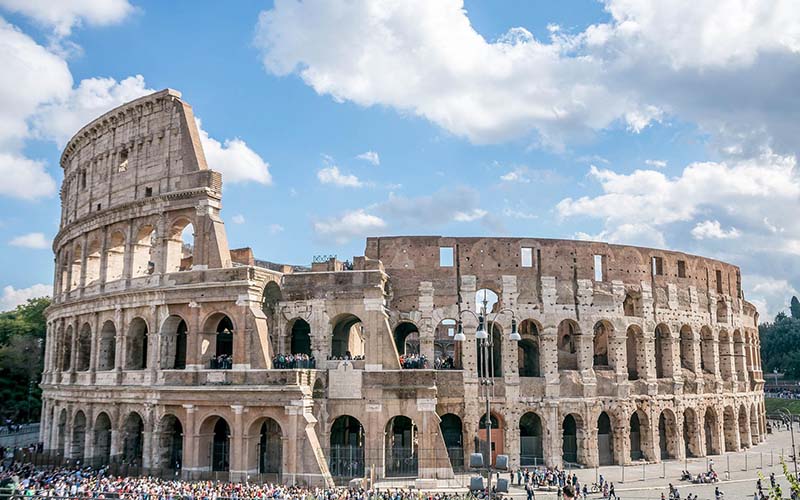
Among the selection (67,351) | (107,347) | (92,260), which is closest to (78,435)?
(107,347)

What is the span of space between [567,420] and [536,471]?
592cm

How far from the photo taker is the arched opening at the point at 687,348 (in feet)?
128

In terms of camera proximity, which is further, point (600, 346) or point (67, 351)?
point (600, 346)

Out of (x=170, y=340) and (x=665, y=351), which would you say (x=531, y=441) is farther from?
(x=170, y=340)

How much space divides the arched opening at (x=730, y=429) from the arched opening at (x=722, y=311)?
5414mm

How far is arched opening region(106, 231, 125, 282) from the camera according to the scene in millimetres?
35656

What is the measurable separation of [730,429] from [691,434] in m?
4.57

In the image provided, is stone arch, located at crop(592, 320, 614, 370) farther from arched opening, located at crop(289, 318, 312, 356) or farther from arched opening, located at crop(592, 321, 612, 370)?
arched opening, located at crop(289, 318, 312, 356)

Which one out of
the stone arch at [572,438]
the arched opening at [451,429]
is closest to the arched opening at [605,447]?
the stone arch at [572,438]

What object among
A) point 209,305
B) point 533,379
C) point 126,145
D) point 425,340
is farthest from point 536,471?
point 126,145

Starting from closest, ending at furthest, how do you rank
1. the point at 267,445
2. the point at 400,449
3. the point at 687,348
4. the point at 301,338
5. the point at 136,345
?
the point at 267,445, the point at 400,449, the point at 136,345, the point at 301,338, the point at 687,348

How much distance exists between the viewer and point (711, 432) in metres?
39.5

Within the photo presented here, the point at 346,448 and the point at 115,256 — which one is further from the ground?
the point at 115,256

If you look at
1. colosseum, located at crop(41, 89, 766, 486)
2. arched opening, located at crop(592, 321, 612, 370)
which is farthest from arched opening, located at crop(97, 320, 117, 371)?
arched opening, located at crop(592, 321, 612, 370)
